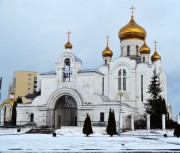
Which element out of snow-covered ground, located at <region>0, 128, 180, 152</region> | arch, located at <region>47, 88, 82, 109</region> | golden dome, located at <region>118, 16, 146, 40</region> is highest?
golden dome, located at <region>118, 16, 146, 40</region>

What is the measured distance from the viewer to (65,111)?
42156mm

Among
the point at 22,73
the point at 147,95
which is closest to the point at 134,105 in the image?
the point at 147,95

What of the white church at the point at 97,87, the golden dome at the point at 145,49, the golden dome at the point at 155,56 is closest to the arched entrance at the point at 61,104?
the white church at the point at 97,87

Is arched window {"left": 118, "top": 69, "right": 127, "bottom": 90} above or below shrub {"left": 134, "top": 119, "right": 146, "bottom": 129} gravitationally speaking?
above

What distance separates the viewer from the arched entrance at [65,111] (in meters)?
39.8

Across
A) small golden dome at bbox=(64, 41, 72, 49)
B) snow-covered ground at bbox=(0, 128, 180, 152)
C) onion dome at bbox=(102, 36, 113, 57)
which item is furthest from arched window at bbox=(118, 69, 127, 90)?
→ snow-covered ground at bbox=(0, 128, 180, 152)

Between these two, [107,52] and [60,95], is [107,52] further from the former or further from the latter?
[60,95]

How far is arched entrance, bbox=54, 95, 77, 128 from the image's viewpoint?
39812mm

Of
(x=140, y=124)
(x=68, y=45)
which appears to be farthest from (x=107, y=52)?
(x=140, y=124)

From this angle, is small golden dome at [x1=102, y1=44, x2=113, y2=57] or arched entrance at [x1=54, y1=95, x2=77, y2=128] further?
small golden dome at [x1=102, y1=44, x2=113, y2=57]

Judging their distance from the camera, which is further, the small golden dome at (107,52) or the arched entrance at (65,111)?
the small golden dome at (107,52)

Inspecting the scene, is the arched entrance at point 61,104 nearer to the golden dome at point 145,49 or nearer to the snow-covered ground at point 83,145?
the snow-covered ground at point 83,145

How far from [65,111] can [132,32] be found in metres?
16.0

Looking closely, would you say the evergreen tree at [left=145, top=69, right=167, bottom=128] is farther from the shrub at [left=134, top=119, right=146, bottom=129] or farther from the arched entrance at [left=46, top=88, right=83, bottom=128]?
the arched entrance at [left=46, top=88, right=83, bottom=128]
